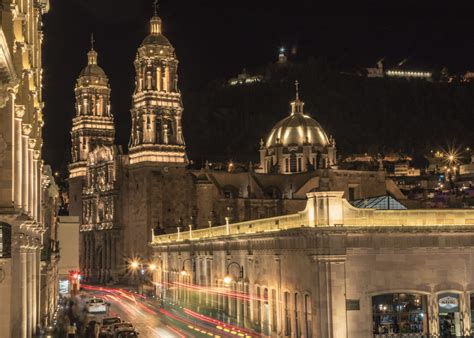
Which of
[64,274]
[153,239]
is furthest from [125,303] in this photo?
[153,239]

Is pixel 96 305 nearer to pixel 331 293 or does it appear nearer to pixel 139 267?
pixel 331 293

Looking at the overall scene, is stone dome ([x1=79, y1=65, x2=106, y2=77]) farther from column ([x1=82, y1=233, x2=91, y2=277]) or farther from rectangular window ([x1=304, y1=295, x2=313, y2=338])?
rectangular window ([x1=304, y1=295, x2=313, y2=338])

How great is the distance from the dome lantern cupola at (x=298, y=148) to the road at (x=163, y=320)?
3720 centimetres

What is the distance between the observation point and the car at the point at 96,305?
179ft

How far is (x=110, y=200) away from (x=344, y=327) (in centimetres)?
7296

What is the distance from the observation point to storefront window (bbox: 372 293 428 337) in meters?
32.3

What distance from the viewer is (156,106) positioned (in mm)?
91062

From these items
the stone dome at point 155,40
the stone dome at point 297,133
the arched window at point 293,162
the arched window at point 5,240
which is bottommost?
the arched window at point 5,240

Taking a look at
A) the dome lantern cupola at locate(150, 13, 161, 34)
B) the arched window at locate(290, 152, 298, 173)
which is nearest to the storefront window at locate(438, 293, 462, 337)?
the dome lantern cupola at locate(150, 13, 161, 34)

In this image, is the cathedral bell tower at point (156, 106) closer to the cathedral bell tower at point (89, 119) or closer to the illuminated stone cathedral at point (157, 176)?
the illuminated stone cathedral at point (157, 176)

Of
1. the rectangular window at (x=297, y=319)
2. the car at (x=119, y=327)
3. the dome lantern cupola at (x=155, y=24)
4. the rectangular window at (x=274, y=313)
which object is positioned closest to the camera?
the car at (x=119, y=327)

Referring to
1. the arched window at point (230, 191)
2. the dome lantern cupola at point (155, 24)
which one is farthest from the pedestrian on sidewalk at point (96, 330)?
the arched window at point (230, 191)

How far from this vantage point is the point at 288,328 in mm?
37031

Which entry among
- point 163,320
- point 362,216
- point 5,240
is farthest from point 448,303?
point 163,320
